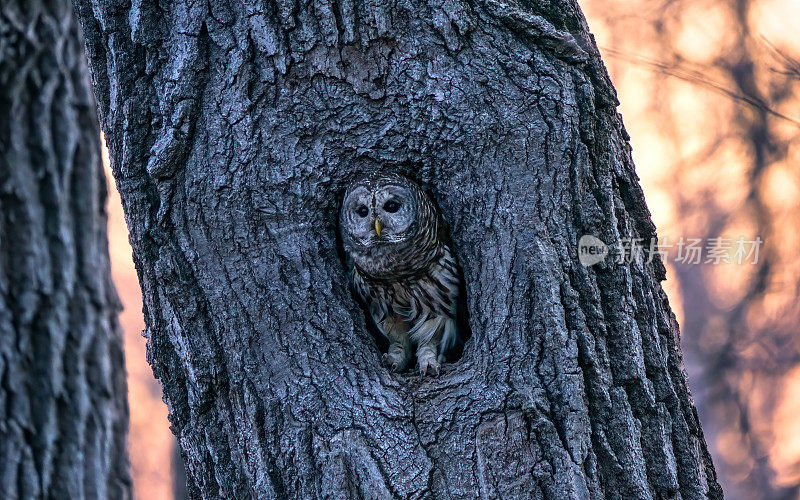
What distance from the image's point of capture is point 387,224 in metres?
3.49

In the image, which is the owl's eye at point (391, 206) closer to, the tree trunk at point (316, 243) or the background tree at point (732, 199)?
the tree trunk at point (316, 243)

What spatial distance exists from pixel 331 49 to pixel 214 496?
5.75 ft

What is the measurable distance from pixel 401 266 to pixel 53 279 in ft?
7.21

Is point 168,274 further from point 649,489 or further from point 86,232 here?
point 649,489

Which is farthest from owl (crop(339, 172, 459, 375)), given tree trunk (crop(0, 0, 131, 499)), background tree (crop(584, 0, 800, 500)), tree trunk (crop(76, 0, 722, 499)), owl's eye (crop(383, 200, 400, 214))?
background tree (crop(584, 0, 800, 500))

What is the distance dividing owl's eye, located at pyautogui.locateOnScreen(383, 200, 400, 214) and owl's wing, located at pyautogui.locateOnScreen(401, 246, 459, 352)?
340mm

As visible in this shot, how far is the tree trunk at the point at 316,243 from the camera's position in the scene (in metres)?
2.71

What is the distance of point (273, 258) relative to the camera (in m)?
2.81

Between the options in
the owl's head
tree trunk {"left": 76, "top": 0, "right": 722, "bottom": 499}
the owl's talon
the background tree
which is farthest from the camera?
the background tree

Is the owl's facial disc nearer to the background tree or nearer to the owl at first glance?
the owl

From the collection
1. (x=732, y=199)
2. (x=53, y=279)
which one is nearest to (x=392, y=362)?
(x=53, y=279)

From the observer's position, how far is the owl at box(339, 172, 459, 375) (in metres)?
3.21

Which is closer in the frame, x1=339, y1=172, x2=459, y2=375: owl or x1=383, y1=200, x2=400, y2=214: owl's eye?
x1=339, y1=172, x2=459, y2=375: owl

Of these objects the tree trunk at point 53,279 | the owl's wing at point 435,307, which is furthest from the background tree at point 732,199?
the tree trunk at point 53,279
